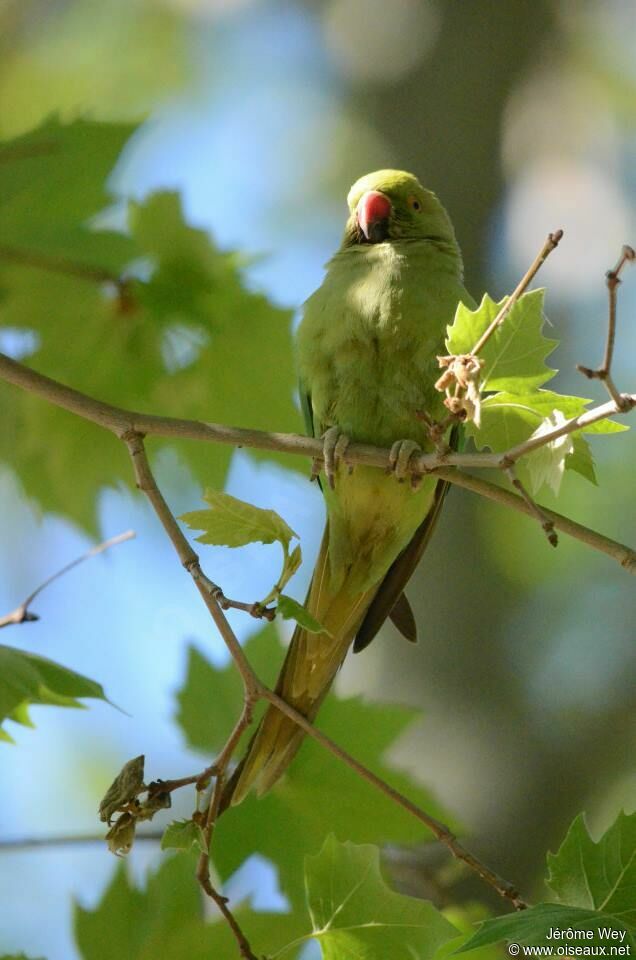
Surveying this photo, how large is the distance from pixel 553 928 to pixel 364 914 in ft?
1.20

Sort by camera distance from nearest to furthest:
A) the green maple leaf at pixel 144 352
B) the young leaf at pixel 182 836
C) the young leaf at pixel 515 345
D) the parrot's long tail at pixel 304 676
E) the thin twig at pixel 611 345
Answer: the thin twig at pixel 611 345 → the young leaf at pixel 515 345 → the young leaf at pixel 182 836 → the parrot's long tail at pixel 304 676 → the green maple leaf at pixel 144 352

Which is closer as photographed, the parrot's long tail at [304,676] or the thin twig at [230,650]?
the thin twig at [230,650]

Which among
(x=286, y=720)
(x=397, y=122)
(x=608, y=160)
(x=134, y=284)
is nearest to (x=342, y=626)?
(x=286, y=720)

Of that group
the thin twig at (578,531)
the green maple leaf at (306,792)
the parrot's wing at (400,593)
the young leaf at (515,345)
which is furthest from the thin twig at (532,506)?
the parrot's wing at (400,593)

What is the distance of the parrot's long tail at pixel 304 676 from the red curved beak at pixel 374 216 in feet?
2.67

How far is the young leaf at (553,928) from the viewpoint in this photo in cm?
119

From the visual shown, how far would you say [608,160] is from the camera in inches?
179

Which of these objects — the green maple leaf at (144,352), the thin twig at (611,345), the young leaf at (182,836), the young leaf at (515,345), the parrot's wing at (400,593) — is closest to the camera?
the thin twig at (611,345)

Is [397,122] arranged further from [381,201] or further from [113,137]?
[113,137]

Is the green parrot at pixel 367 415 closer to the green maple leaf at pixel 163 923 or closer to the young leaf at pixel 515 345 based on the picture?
the green maple leaf at pixel 163 923

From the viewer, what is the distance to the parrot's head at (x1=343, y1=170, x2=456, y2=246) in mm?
2711

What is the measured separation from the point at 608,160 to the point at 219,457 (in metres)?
3.15

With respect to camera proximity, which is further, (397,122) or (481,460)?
(397,122)

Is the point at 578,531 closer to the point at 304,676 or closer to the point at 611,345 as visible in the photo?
the point at 611,345
